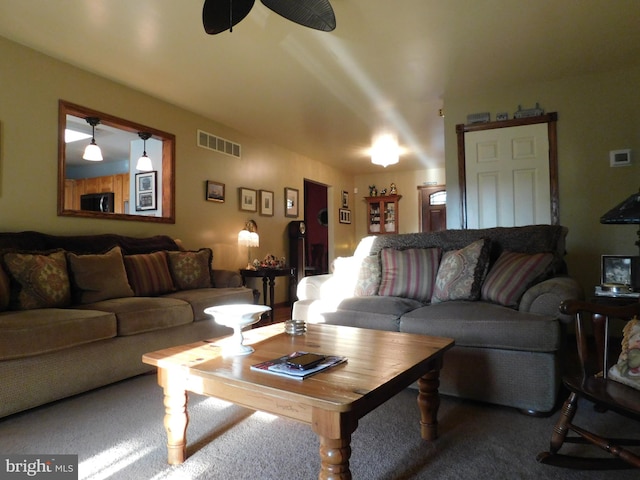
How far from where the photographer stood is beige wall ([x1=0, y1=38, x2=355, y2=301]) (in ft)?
9.58

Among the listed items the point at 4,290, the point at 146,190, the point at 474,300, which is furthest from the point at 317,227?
the point at 4,290

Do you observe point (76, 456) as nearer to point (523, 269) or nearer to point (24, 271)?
point (24, 271)

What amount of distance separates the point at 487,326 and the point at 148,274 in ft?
8.31

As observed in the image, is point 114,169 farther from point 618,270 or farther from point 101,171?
point 618,270

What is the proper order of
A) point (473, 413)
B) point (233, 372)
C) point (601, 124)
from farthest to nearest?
point (601, 124) → point (473, 413) → point (233, 372)

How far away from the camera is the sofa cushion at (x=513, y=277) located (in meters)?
2.34

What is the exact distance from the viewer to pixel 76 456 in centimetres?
161

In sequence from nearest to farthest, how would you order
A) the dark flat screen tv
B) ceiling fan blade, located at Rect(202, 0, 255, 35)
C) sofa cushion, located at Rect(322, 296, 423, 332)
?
ceiling fan blade, located at Rect(202, 0, 255, 35) < sofa cushion, located at Rect(322, 296, 423, 332) < the dark flat screen tv

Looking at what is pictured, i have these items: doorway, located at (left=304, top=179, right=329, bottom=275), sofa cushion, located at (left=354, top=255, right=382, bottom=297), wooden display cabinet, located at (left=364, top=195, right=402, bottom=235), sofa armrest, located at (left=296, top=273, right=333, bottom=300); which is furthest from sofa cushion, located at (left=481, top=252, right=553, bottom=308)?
wooden display cabinet, located at (left=364, top=195, right=402, bottom=235)

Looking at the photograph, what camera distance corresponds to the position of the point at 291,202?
6152 millimetres

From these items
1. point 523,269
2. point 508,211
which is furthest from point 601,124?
point 523,269

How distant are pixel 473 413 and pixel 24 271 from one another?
2.71m

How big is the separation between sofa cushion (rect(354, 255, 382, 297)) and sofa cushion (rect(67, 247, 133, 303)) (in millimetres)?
1713

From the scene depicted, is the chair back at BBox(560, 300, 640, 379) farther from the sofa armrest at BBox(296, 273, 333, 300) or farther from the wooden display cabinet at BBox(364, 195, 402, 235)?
the wooden display cabinet at BBox(364, 195, 402, 235)
